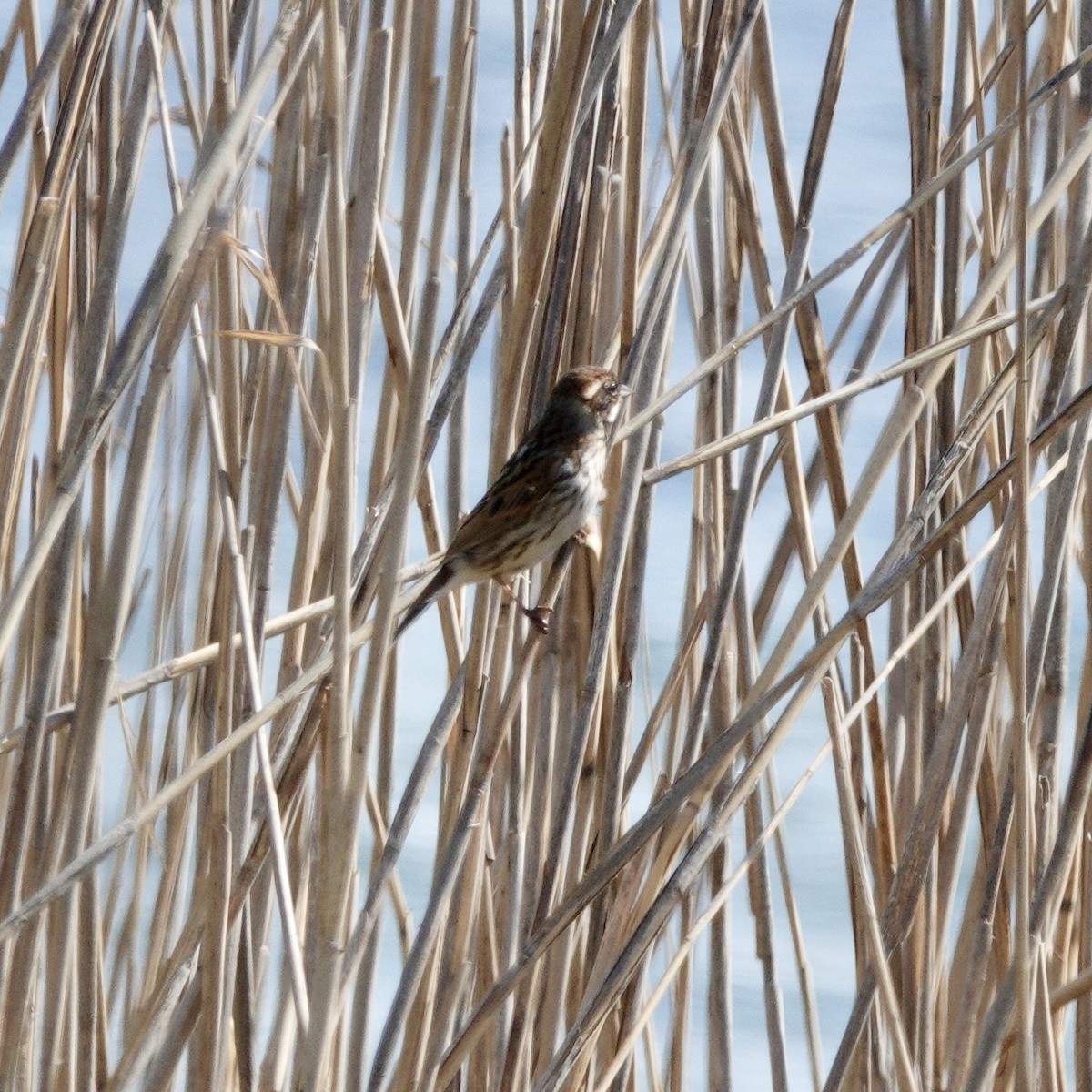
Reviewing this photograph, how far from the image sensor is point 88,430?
1554 mm

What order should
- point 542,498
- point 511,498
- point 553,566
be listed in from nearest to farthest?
point 553,566 → point 542,498 → point 511,498

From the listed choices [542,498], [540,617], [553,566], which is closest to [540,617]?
[540,617]

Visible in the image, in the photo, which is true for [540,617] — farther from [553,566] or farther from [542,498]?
[542,498]

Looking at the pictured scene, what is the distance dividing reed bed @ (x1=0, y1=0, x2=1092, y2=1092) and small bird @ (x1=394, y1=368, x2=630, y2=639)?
8cm

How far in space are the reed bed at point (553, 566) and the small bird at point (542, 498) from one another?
0.26ft

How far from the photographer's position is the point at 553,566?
2.17m

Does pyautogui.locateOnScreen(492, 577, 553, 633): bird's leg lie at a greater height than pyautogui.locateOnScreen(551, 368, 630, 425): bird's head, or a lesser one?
lesser

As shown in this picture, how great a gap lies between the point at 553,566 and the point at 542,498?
20 cm

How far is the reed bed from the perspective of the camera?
5.44ft

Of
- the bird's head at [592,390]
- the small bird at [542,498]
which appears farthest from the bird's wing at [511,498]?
the bird's head at [592,390]

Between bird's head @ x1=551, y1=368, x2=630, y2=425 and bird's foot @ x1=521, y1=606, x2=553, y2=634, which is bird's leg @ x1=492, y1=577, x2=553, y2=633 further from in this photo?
bird's head @ x1=551, y1=368, x2=630, y2=425

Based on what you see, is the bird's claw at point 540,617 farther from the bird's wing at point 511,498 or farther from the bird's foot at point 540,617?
the bird's wing at point 511,498

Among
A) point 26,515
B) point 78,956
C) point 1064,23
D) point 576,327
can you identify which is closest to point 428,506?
point 576,327

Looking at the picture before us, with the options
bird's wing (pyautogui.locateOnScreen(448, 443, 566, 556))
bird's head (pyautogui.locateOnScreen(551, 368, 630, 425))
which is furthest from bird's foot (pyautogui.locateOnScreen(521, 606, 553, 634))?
bird's head (pyautogui.locateOnScreen(551, 368, 630, 425))
